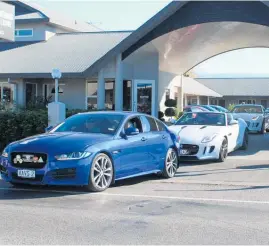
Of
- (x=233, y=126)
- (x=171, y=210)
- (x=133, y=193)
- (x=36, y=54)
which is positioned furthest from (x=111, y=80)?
(x=171, y=210)

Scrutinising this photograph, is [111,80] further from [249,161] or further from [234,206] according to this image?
[234,206]

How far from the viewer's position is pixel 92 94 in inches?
934

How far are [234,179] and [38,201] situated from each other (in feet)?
15.1

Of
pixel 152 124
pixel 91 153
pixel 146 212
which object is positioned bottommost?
pixel 146 212

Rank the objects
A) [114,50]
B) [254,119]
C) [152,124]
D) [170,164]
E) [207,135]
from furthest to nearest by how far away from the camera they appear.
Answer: [254,119]
[114,50]
[207,135]
[170,164]
[152,124]

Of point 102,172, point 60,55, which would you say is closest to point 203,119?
point 102,172

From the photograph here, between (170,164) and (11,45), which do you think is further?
(11,45)

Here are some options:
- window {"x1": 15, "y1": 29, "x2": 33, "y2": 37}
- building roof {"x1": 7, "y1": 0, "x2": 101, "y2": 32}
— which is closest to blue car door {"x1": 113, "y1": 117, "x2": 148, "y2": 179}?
building roof {"x1": 7, "y1": 0, "x2": 101, "y2": 32}

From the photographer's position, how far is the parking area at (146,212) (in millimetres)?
5859

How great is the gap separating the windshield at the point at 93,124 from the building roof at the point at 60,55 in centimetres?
1136

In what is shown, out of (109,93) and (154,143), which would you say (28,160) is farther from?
(109,93)

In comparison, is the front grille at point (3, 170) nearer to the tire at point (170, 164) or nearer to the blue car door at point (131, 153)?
the blue car door at point (131, 153)

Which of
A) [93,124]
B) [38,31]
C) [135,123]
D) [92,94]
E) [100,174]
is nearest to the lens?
[100,174]

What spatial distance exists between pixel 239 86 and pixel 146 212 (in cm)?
5649
